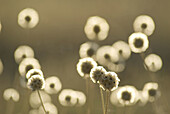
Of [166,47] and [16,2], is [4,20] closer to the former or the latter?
[16,2]

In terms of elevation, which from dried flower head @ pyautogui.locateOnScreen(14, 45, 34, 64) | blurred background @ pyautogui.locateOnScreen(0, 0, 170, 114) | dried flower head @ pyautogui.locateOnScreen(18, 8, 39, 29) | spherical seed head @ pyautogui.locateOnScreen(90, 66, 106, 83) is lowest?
spherical seed head @ pyautogui.locateOnScreen(90, 66, 106, 83)

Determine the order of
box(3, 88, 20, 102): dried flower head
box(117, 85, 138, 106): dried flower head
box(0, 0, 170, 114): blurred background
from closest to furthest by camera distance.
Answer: box(117, 85, 138, 106): dried flower head < box(3, 88, 20, 102): dried flower head < box(0, 0, 170, 114): blurred background

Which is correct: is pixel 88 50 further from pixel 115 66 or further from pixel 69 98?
pixel 69 98

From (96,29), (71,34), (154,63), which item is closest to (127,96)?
(154,63)

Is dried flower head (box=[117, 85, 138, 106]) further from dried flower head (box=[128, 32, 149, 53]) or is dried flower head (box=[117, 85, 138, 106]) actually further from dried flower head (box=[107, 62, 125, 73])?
dried flower head (box=[107, 62, 125, 73])

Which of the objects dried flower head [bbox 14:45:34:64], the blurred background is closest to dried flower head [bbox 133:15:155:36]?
the blurred background

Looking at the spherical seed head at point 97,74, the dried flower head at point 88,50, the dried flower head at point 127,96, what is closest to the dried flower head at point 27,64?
the dried flower head at point 88,50

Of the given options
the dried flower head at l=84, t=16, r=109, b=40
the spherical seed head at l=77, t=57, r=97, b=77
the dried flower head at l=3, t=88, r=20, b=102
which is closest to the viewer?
the spherical seed head at l=77, t=57, r=97, b=77
